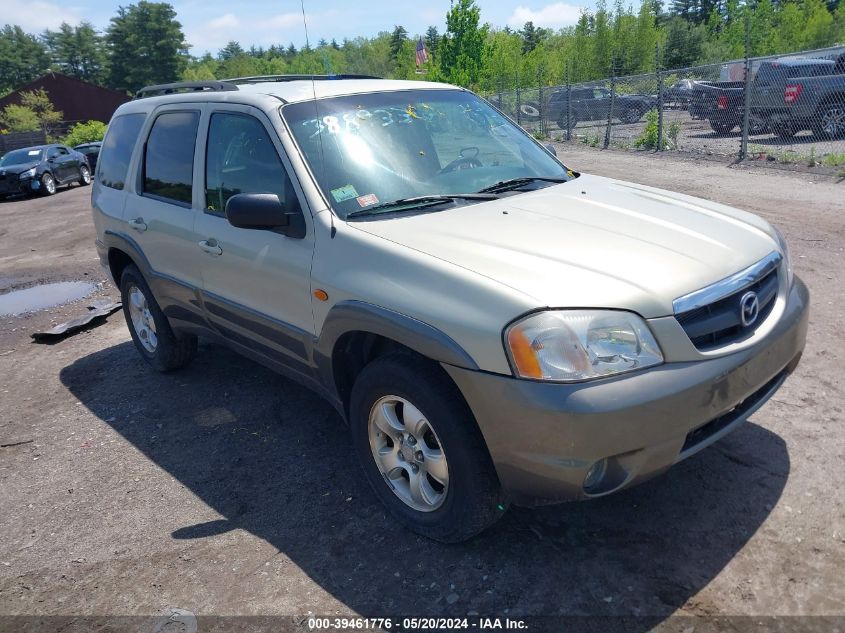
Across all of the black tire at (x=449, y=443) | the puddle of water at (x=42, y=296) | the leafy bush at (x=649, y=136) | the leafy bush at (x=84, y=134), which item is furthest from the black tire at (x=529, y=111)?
the leafy bush at (x=84, y=134)

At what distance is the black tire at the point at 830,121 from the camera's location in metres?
13.8

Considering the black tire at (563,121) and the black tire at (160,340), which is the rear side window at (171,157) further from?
the black tire at (563,121)

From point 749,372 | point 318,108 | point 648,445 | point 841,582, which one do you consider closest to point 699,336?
point 749,372

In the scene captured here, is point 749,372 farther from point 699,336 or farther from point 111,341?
point 111,341

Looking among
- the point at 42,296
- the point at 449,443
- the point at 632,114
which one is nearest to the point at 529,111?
the point at 632,114

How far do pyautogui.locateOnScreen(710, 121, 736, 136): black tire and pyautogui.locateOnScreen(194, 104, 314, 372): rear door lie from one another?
1550cm

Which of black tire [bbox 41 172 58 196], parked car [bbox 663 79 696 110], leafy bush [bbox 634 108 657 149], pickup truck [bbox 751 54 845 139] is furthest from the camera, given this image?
black tire [bbox 41 172 58 196]

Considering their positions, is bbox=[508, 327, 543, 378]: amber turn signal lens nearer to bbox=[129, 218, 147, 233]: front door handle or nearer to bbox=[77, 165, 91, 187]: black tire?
bbox=[129, 218, 147, 233]: front door handle

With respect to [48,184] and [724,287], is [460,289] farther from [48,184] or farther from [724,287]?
[48,184]

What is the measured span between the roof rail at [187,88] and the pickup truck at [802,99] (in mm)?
13514

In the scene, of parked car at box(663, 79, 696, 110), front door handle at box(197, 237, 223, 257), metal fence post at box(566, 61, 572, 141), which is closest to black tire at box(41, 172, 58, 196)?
metal fence post at box(566, 61, 572, 141)

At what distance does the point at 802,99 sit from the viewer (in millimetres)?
14359

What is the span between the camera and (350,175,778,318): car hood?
2.55 m

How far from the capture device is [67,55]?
8900 cm
